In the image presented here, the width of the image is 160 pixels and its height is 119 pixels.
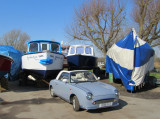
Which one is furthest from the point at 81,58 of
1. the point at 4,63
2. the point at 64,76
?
the point at 64,76

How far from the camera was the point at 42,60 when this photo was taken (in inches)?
434

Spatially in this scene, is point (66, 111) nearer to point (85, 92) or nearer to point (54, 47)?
point (85, 92)

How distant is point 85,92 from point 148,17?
17.1 meters

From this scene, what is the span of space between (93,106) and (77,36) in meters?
19.2

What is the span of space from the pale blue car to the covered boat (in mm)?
7263

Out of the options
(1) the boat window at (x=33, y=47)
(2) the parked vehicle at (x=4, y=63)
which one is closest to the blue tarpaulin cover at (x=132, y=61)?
(1) the boat window at (x=33, y=47)

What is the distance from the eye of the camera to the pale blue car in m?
5.66

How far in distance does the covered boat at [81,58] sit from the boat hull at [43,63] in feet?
9.19

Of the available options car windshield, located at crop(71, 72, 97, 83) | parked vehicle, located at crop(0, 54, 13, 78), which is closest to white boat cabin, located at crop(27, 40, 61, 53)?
parked vehicle, located at crop(0, 54, 13, 78)

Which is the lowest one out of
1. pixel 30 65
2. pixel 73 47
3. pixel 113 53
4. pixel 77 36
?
pixel 30 65

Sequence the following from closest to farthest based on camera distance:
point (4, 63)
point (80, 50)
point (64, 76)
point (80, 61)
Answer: point (64, 76) < point (4, 63) < point (80, 61) < point (80, 50)

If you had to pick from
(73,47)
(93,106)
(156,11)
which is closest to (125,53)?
(93,106)

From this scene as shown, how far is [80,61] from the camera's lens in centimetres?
1490

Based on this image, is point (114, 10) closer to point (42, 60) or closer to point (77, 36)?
point (77, 36)
